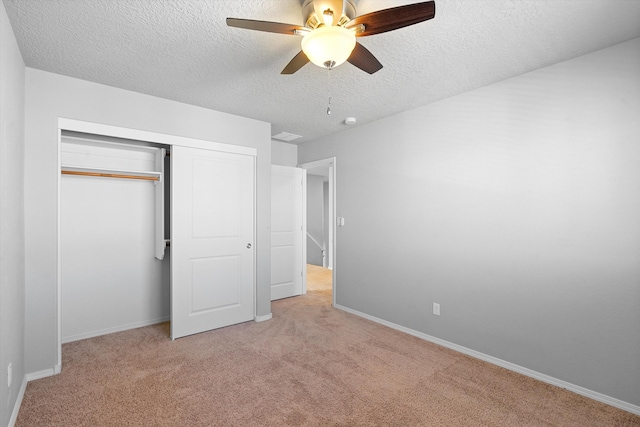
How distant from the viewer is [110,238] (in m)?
3.42

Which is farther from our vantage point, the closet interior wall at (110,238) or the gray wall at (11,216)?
the closet interior wall at (110,238)

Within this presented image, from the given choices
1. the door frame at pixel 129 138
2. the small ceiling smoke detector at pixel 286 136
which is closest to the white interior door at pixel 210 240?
the door frame at pixel 129 138

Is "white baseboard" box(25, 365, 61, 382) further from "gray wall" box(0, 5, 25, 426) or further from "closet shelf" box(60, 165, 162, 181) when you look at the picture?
"closet shelf" box(60, 165, 162, 181)

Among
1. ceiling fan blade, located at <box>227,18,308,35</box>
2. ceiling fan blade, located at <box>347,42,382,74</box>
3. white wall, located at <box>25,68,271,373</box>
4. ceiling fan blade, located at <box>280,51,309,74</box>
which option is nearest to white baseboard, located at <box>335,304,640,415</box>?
ceiling fan blade, located at <box>347,42,382,74</box>

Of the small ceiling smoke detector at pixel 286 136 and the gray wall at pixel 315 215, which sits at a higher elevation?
the small ceiling smoke detector at pixel 286 136

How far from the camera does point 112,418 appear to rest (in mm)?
2006

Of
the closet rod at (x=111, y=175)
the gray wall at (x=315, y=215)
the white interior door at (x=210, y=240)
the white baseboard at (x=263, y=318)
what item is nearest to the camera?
the closet rod at (x=111, y=175)

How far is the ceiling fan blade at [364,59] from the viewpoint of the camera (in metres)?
1.83

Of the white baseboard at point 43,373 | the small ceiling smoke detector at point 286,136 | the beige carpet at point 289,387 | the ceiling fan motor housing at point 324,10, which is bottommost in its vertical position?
the beige carpet at point 289,387

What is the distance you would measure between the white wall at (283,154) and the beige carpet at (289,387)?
2699mm

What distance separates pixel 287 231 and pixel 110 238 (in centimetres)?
233

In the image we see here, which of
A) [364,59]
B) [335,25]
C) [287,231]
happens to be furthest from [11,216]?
[287,231]

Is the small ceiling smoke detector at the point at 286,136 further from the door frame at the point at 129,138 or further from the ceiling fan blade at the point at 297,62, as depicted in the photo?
the ceiling fan blade at the point at 297,62

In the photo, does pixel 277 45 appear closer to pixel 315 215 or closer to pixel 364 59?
pixel 364 59
